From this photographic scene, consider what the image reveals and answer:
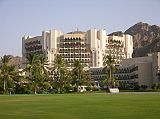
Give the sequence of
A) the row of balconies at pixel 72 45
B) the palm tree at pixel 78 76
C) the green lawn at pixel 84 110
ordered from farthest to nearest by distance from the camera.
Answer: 1. the row of balconies at pixel 72 45
2. the palm tree at pixel 78 76
3. the green lawn at pixel 84 110

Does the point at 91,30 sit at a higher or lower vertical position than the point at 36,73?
higher

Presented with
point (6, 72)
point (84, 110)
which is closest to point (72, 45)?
point (6, 72)

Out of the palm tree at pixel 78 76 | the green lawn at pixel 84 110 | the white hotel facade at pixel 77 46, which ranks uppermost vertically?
the white hotel facade at pixel 77 46

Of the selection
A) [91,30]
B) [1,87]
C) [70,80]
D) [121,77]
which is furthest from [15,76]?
[91,30]

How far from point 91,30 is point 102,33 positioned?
6885mm

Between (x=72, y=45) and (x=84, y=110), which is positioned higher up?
(x=72, y=45)

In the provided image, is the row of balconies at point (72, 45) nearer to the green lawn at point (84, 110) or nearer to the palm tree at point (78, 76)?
the palm tree at point (78, 76)

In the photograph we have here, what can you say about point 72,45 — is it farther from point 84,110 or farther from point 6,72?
point 84,110

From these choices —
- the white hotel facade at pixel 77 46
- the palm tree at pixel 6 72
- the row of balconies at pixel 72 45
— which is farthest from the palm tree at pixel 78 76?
the row of balconies at pixel 72 45

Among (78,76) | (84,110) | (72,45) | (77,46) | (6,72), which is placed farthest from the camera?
(72,45)

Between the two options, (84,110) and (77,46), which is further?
(77,46)

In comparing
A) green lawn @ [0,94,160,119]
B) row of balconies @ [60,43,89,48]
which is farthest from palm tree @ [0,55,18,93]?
row of balconies @ [60,43,89,48]

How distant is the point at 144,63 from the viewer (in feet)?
443

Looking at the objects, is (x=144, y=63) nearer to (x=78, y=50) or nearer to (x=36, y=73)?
(x=36, y=73)
